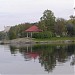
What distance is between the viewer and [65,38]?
90.9 m

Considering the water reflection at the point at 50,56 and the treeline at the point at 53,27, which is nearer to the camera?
the water reflection at the point at 50,56

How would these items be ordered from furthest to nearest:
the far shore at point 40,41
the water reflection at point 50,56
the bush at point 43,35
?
the bush at point 43,35, the far shore at point 40,41, the water reflection at point 50,56

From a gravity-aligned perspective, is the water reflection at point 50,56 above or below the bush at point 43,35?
below

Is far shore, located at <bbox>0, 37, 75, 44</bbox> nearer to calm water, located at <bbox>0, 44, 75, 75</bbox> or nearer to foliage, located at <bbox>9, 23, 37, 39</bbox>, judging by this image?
foliage, located at <bbox>9, 23, 37, 39</bbox>

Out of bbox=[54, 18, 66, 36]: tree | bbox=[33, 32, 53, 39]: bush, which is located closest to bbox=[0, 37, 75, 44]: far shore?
bbox=[33, 32, 53, 39]: bush

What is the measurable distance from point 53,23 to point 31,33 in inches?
331

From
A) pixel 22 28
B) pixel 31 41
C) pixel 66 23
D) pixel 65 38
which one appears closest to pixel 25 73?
pixel 31 41

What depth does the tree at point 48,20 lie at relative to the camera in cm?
9450

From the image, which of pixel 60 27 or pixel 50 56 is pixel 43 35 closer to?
pixel 60 27

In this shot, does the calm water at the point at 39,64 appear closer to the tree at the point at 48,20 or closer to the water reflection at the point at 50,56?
the water reflection at the point at 50,56

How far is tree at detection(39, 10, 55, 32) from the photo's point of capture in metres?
94.5

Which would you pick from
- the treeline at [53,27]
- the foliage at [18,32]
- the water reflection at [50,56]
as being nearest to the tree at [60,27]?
the treeline at [53,27]

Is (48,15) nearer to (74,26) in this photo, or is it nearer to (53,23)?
(53,23)

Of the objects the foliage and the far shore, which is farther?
the foliage
